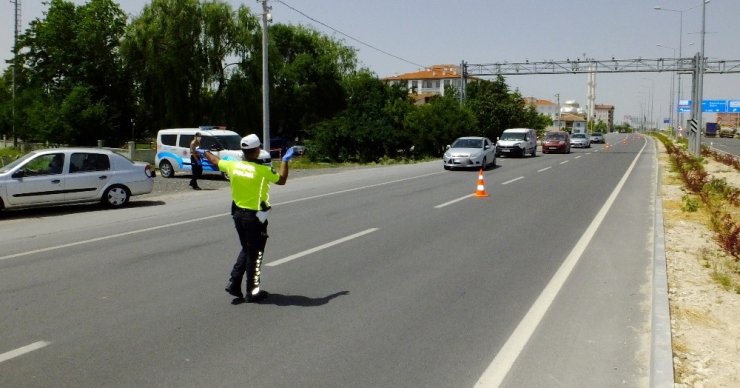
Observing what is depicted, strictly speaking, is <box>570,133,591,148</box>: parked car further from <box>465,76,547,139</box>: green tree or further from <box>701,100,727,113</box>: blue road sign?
<box>701,100,727,113</box>: blue road sign

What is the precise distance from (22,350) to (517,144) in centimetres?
3592

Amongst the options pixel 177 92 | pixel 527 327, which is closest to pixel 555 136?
pixel 177 92

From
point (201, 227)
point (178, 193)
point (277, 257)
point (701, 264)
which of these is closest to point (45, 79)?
point (178, 193)

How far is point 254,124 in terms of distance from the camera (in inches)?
1688

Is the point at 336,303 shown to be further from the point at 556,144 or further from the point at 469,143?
the point at 556,144

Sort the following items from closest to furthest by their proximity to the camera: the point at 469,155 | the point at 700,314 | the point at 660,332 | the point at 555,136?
the point at 660,332
the point at 700,314
the point at 469,155
the point at 555,136

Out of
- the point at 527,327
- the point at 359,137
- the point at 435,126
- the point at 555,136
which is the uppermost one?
the point at 435,126

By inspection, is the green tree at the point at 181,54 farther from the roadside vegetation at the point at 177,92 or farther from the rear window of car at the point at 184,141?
the rear window of car at the point at 184,141

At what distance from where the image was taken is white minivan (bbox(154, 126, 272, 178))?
73.5 feet

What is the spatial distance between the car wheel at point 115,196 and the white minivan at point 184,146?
7238 mm

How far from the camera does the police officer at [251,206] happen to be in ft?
19.9

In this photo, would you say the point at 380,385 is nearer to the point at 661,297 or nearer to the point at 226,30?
the point at 661,297

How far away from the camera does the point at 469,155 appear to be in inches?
1046

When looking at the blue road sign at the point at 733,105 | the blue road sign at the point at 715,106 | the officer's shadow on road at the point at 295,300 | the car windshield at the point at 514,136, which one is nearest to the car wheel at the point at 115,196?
the officer's shadow on road at the point at 295,300
